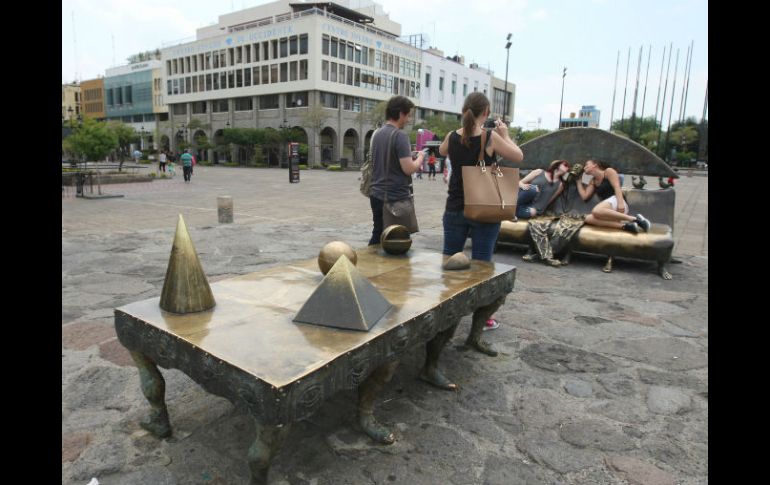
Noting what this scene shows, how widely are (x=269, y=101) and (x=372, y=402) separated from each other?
4803cm

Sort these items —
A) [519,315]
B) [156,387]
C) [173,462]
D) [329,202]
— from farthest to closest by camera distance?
1. [329,202]
2. [519,315]
3. [156,387]
4. [173,462]

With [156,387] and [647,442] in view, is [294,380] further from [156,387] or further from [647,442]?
[647,442]

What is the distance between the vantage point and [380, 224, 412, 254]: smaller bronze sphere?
342 centimetres

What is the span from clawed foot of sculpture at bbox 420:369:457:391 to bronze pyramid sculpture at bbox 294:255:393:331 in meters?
0.77

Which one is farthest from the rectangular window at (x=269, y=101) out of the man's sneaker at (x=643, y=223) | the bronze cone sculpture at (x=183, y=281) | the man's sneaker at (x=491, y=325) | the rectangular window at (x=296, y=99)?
the bronze cone sculpture at (x=183, y=281)

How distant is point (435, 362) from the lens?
9.14ft

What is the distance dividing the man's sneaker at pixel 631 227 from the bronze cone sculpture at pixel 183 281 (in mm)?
5097

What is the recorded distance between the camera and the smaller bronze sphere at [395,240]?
342 centimetres

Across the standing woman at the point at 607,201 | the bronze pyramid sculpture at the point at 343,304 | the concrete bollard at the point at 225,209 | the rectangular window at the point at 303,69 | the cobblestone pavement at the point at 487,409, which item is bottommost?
the cobblestone pavement at the point at 487,409

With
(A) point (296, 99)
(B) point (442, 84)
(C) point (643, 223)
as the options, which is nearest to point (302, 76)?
(A) point (296, 99)

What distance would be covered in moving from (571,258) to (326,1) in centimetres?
4917

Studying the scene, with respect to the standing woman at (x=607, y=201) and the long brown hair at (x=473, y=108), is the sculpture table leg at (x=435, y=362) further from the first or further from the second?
the standing woman at (x=607, y=201)
